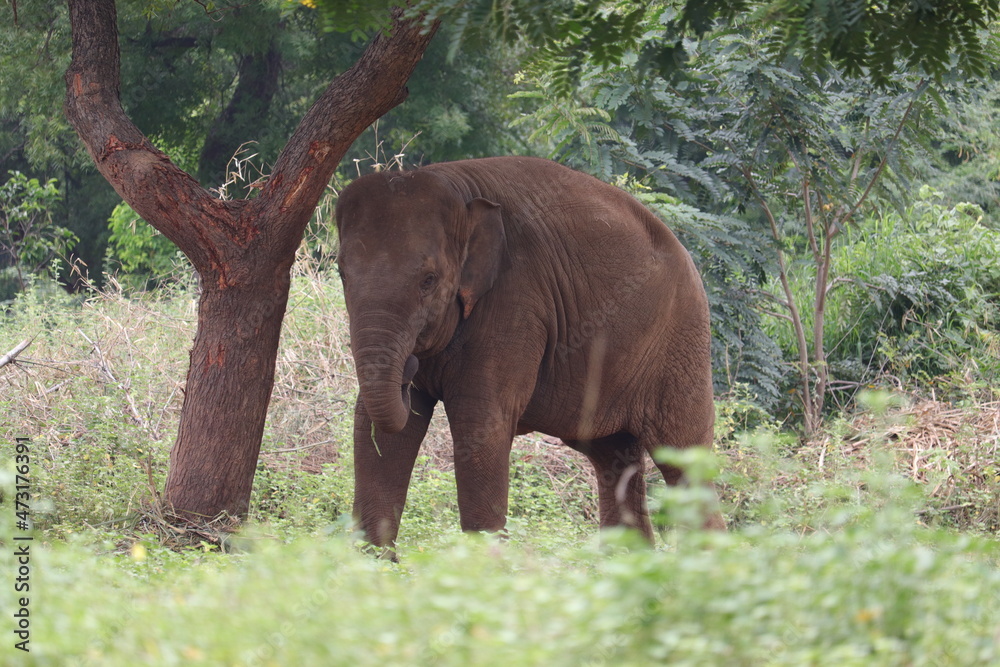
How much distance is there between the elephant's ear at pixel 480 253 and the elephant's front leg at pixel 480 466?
589mm

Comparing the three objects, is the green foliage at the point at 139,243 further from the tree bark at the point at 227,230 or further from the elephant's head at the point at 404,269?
the elephant's head at the point at 404,269

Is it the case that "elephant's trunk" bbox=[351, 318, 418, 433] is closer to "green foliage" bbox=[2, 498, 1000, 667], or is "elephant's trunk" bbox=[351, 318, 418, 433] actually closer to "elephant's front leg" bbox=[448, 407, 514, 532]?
"elephant's front leg" bbox=[448, 407, 514, 532]

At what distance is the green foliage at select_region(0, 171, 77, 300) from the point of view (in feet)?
54.5

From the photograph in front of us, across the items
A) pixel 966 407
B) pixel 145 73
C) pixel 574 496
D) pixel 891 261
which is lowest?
pixel 574 496

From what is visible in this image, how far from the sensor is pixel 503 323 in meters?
6.26

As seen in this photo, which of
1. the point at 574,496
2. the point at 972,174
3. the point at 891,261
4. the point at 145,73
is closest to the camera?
the point at 574,496

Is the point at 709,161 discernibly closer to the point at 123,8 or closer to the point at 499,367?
the point at 499,367

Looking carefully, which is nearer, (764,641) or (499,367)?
(764,641)

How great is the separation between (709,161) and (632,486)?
4.46 meters

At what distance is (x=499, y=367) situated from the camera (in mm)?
6160

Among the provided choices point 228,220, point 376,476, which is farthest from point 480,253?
point 228,220

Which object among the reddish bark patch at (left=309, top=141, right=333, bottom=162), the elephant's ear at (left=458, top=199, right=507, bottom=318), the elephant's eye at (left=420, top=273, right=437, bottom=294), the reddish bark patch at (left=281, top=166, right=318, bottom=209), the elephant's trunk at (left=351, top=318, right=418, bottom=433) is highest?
the reddish bark patch at (left=309, top=141, right=333, bottom=162)

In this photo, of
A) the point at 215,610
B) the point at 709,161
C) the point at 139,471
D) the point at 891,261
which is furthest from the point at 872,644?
the point at 891,261

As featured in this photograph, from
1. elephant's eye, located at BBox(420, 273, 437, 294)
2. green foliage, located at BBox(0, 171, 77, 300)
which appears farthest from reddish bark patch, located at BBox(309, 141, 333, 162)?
green foliage, located at BBox(0, 171, 77, 300)
